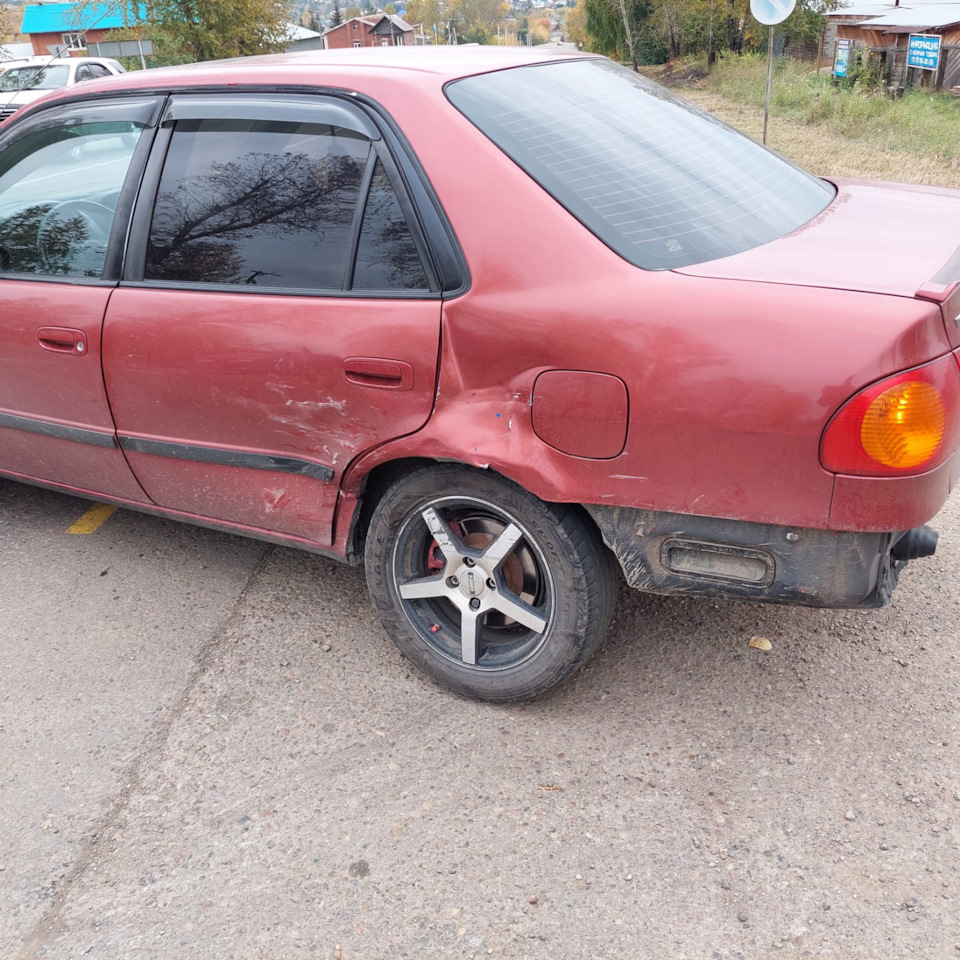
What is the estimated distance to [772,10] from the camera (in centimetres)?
981

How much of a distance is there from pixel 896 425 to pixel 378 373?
1.29m

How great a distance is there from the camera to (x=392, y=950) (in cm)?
212

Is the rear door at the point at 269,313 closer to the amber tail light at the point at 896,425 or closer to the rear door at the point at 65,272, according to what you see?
the rear door at the point at 65,272

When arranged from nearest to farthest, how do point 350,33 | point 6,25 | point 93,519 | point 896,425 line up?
point 896,425 < point 93,519 < point 6,25 < point 350,33

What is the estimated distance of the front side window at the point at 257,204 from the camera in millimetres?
2736

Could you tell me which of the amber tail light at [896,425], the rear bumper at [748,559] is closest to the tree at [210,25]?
the rear bumper at [748,559]

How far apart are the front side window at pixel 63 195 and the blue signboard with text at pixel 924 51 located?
30095 mm

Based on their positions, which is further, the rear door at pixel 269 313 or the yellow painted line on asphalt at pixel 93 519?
the yellow painted line on asphalt at pixel 93 519

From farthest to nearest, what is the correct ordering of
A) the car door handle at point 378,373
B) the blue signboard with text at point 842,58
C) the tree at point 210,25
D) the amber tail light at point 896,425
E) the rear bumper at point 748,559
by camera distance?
the blue signboard with text at point 842,58 → the tree at point 210,25 → the car door handle at point 378,373 → the rear bumper at point 748,559 → the amber tail light at point 896,425

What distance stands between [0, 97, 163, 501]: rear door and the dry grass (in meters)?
8.07

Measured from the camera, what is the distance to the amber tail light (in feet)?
6.94

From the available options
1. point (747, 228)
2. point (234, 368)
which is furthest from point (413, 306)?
point (747, 228)

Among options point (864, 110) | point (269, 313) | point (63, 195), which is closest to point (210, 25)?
point (864, 110)

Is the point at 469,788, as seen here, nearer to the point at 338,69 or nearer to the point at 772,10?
the point at 338,69
